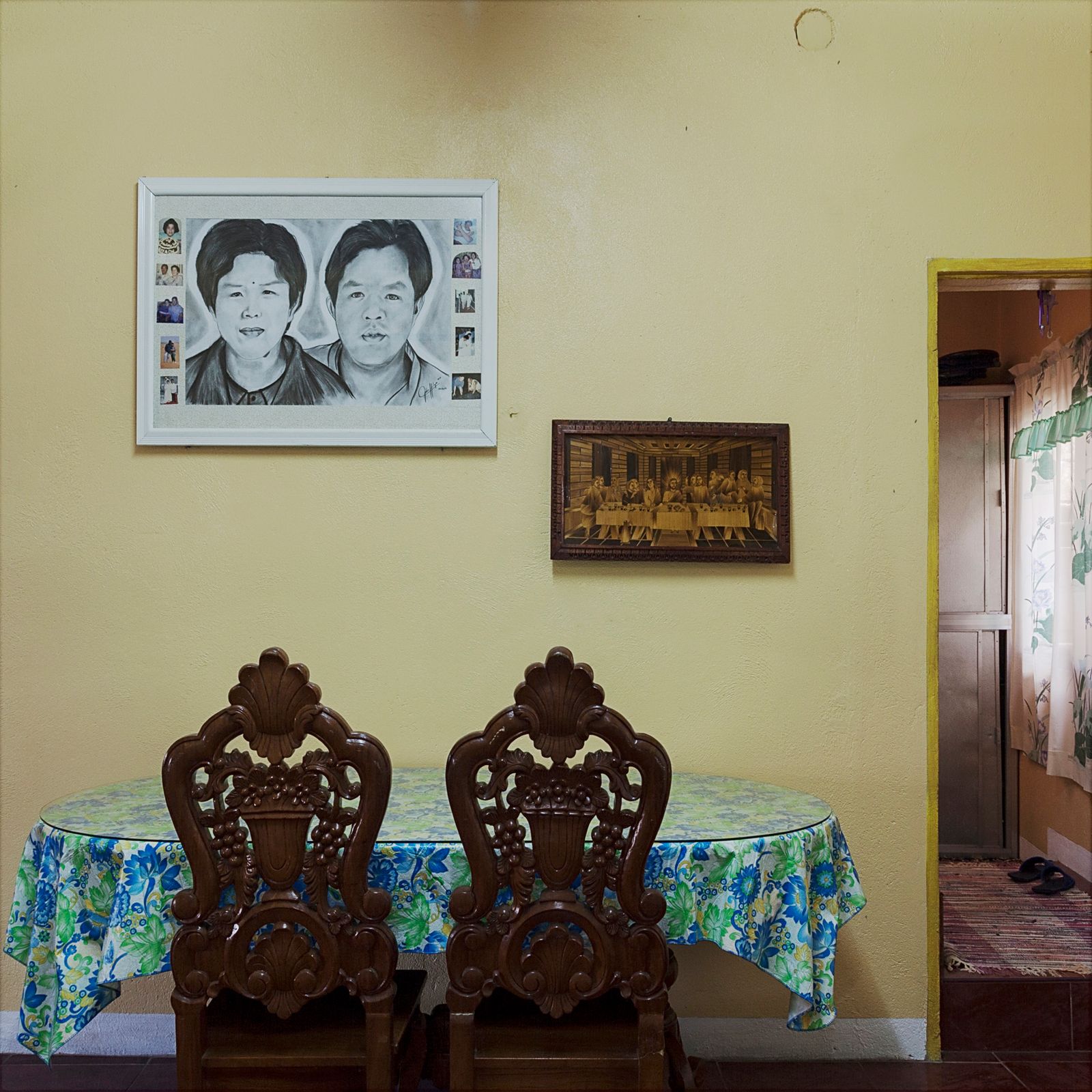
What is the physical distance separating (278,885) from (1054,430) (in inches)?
138

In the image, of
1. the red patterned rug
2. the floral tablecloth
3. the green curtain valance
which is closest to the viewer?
the floral tablecloth

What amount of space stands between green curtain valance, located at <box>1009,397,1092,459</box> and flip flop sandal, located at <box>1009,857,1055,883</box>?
172 cm

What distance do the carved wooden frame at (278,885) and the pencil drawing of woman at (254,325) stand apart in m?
1.24

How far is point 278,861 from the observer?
179cm

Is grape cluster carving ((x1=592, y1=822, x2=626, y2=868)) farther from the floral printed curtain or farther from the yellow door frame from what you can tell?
the floral printed curtain

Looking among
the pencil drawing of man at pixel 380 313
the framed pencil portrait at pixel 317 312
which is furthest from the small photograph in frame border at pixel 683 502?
the pencil drawing of man at pixel 380 313

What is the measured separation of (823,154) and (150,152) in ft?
6.54

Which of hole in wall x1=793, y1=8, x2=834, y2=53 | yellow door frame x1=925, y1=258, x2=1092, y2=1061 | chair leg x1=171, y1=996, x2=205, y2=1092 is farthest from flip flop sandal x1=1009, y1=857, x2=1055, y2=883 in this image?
chair leg x1=171, y1=996, x2=205, y2=1092

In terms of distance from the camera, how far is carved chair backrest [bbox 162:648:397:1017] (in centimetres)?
173

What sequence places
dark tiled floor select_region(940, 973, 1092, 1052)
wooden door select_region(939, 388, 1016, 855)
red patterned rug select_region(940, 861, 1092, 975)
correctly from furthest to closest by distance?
wooden door select_region(939, 388, 1016, 855)
red patterned rug select_region(940, 861, 1092, 975)
dark tiled floor select_region(940, 973, 1092, 1052)

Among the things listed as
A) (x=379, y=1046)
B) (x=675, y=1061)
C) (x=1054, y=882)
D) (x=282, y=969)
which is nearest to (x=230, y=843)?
(x=282, y=969)

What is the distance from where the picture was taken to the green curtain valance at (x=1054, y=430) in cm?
369

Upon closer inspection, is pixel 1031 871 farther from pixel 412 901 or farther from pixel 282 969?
pixel 282 969

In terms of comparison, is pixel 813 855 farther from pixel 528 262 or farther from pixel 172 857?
pixel 528 262
